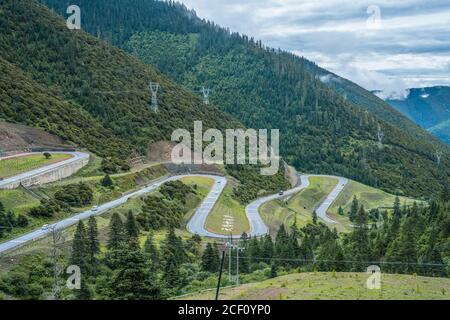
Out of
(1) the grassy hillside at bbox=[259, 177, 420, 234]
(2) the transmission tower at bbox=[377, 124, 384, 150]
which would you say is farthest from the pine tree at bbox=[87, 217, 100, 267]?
(2) the transmission tower at bbox=[377, 124, 384, 150]

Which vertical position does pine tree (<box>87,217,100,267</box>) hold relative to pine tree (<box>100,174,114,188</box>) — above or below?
below

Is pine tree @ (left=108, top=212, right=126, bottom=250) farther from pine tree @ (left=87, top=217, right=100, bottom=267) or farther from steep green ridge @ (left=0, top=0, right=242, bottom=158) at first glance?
steep green ridge @ (left=0, top=0, right=242, bottom=158)

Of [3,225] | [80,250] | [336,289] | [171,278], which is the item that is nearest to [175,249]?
[80,250]

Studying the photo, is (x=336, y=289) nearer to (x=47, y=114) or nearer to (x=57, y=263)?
(x=57, y=263)

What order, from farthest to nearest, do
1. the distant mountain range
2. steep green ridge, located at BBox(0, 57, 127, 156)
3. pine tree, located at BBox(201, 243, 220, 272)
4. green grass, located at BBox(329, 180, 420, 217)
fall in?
green grass, located at BBox(329, 180, 420, 217) → the distant mountain range → steep green ridge, located at BBox(0, 57, 127, 156) → pine tree, located at BBox(201, 243, 220, 272)
